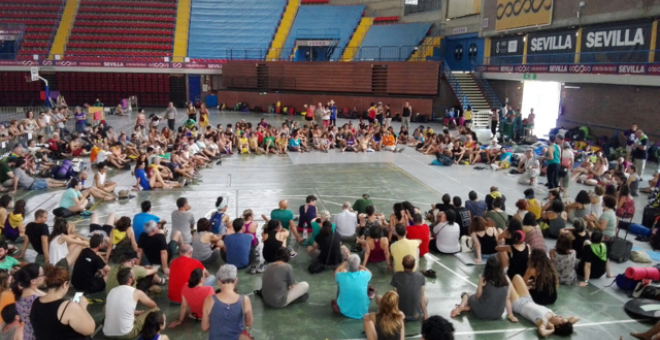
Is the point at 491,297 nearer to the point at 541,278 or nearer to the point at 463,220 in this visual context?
the point at 541,278

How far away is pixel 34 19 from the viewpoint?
4328 centimetres

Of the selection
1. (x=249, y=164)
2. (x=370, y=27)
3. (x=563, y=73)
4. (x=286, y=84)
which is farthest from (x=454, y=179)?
(x=370, y=27)

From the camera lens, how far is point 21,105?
41.2 meters

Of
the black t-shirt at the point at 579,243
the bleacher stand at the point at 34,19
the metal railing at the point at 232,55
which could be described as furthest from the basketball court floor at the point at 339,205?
the bleacher stand at the point at 34,19

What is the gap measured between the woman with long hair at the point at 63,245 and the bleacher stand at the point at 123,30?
34.2 meters

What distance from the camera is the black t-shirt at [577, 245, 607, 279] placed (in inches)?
368

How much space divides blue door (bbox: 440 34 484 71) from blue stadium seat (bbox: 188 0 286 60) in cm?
1459

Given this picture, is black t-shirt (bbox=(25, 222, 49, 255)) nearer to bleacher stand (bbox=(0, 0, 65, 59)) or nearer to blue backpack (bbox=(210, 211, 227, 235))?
blue backpack (bbox=(210, 211, 227, 235))

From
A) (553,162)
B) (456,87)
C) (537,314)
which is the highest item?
(456,87)

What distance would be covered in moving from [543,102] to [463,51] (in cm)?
941

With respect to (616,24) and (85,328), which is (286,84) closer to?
(616,24)

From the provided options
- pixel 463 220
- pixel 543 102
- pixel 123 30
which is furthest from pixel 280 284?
pixel 123 30

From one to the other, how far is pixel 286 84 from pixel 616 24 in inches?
853

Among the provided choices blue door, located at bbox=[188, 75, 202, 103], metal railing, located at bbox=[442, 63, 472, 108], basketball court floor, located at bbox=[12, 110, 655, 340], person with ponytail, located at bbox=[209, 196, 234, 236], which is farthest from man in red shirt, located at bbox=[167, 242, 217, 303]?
blue door, located at bbox=[188, 75, 202, 103]
